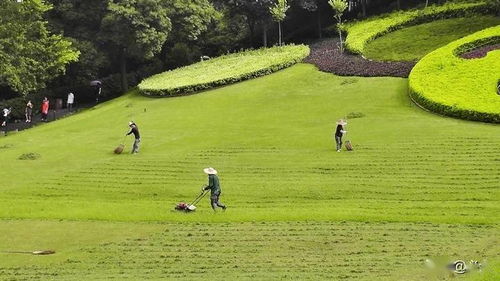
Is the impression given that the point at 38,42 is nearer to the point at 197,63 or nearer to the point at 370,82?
the point at 197,63

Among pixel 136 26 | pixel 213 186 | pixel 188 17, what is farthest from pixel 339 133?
pixel 188 17

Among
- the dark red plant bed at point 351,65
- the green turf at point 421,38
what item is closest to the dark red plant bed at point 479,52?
the dark red plant bed at point 351,65

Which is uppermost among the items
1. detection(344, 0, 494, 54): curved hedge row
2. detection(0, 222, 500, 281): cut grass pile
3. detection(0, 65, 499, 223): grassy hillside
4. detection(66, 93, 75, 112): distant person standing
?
detection(344, 0, 494, 54): curved hedge row

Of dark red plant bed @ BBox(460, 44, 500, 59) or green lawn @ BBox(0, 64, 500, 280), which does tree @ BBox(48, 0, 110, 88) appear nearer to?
green lawn @ BBox(0, 64, 500, 280)

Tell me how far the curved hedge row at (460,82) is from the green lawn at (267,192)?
34.7 inches

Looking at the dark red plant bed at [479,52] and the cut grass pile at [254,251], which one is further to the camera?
the dark red plant bed at [479,52]

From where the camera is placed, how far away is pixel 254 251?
21016 millimetres

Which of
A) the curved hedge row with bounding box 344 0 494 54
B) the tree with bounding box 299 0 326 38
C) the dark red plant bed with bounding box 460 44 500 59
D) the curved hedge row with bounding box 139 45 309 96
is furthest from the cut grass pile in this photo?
the tree with bounding box 299 0 326 38

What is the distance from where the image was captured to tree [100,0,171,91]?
172 feet

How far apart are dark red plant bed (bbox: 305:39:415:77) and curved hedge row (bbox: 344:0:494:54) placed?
2.27 meters

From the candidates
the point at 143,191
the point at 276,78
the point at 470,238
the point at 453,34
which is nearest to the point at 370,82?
the point at 276,78

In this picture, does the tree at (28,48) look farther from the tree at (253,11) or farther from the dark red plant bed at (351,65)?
the dark red plant bed at (351,65)

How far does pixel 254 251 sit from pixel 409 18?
133 ft

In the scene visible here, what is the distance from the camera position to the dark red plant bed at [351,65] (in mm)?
44400
